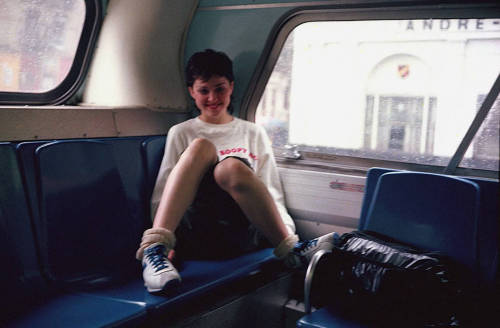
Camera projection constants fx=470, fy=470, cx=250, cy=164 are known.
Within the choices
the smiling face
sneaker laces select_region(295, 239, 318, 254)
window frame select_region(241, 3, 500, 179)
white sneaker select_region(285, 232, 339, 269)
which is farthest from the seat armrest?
the smiling face

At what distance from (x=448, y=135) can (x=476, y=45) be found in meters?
0.52

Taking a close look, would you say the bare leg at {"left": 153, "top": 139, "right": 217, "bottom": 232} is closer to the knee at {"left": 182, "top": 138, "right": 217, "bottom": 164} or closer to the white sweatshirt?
the knee at {"left": 182, "top": 138, "right": 217, "bottom": 164}

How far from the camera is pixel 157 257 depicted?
2.06m

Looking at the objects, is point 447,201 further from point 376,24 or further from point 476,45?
point 376,24

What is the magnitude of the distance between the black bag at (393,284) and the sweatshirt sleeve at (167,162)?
1.09 m

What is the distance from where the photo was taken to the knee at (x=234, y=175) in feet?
7.87

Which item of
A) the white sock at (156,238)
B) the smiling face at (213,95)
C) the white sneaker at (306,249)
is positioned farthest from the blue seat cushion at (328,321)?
the smiling face at (213,95)

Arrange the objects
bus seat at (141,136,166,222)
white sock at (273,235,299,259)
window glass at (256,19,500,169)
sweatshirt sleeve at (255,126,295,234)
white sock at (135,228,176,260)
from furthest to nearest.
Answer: sweatshirt sleeve at (255,126,295,234), bus seat at (141,136,166,222), window glass at (256,19,500,169), white sock at (273,235,299,259), white sock at (135,228,176,260)

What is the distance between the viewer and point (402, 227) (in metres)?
2.21

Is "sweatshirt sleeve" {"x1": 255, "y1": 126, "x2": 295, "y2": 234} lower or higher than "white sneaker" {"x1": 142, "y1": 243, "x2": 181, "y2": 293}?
higher

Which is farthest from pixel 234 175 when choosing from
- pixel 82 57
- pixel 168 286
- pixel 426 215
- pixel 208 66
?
pixel 82 57

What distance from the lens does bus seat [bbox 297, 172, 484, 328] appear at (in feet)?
6.61

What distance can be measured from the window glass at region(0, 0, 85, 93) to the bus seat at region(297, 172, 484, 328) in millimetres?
2170

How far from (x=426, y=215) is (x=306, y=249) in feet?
1.98
